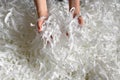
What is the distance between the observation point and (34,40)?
30.5 inches

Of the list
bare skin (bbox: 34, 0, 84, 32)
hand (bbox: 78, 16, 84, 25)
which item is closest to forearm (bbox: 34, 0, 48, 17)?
bare skin (bbox: 34, 0, 84, 32)

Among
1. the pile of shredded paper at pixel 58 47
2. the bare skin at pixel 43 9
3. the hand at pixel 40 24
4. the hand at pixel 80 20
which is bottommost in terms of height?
the pile of shredded paper at pixel 58 47

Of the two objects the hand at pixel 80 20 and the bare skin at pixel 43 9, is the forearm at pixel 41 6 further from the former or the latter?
the hand at pixel 80 20

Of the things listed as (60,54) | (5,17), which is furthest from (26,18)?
(60,54)

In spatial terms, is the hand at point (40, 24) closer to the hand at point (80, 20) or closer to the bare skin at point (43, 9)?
the bare skin at point (43, 9)

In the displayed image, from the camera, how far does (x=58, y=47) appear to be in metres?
0.76

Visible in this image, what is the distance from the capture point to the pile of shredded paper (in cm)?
75

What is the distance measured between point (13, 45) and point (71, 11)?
19 centimetres

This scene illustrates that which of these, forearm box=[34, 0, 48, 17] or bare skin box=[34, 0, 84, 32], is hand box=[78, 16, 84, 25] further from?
forearm box=[34, 0, 48, 17]

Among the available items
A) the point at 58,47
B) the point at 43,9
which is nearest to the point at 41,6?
the point at 43,9

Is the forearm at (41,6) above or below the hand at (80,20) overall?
above

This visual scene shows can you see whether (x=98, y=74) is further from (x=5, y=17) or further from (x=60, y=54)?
(x=5, y=17)

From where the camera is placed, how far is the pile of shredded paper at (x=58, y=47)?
0.75 m

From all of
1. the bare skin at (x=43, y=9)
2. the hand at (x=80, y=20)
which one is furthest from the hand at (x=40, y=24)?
the hand at (x=80, y=20)
